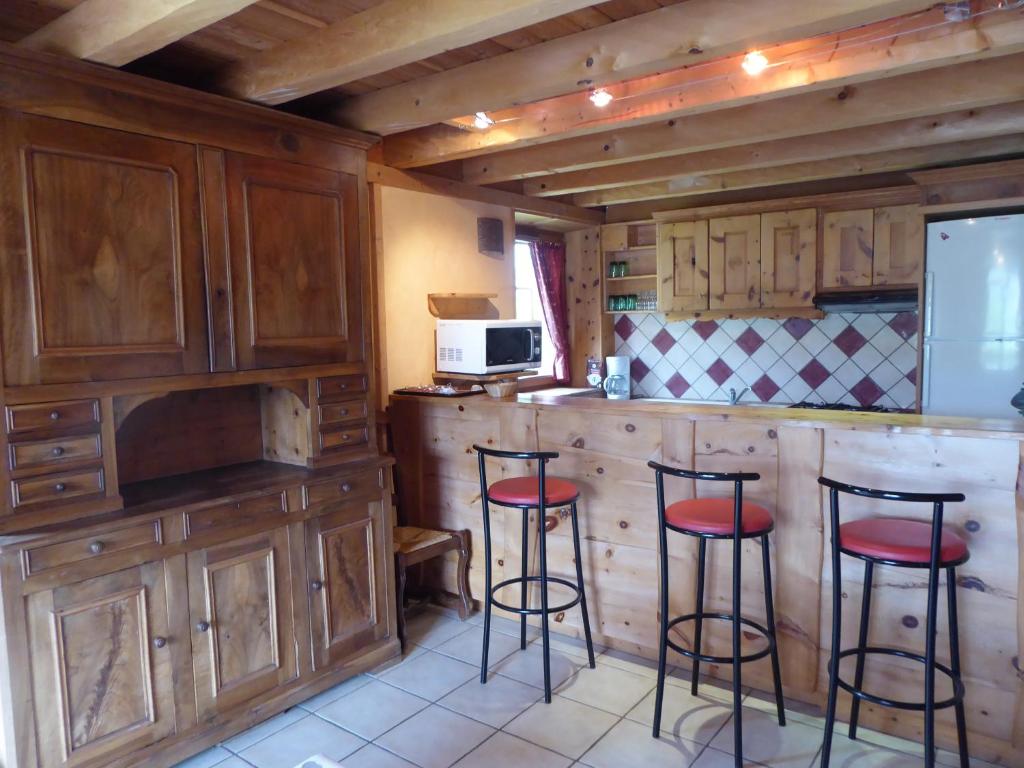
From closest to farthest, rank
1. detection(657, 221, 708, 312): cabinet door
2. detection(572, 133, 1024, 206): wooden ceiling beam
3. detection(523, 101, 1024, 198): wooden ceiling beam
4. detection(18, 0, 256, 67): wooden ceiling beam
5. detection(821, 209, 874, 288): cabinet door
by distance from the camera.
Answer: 1. detection(18, 0, 256, 67): wooden ceiling beam
2. detection(523, 101, 1024, 198): wooden ceiling beam
3. detection(572, 133, 1024, 206): wooden ceiling beam
4. detection(821, 209, 874, 288): cabinet door
5. detection(657, 221, 708, 312): cabinet door

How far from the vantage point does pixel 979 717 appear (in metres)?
2.21

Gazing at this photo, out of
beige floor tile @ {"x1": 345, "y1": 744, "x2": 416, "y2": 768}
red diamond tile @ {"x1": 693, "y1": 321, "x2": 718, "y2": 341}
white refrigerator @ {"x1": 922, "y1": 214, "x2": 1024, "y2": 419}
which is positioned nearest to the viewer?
beige floor tile @ {"x1": 345, "y1": 744, "x2": 416, "y2": 768}

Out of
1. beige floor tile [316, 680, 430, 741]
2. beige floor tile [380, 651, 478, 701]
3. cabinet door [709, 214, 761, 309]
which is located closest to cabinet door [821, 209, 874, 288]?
cabinet door [709, 214, 761, 309]

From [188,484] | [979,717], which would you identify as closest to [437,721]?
[188,484]

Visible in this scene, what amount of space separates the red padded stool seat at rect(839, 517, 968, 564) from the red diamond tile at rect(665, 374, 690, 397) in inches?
122

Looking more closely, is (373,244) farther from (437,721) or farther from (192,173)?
(437,721)

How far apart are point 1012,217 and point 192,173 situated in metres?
3.82

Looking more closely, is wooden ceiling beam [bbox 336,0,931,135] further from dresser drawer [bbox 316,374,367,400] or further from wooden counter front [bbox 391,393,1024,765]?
wooden counter front [bbox 391,393,1024,765]

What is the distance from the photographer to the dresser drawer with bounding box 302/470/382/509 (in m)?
2.62

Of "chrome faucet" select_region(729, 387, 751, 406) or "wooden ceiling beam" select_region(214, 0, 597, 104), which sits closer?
"wooden ceiling beam" select_region(214, 0, 597, 104)

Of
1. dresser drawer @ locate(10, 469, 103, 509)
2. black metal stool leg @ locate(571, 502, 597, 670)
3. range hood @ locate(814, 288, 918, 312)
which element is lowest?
black metal stool leg @ locate(571, 502, 597, 670)

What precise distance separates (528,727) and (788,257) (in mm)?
3360

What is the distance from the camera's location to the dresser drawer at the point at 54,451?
6.26 ft

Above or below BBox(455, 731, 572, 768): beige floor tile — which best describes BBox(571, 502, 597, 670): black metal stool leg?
above
